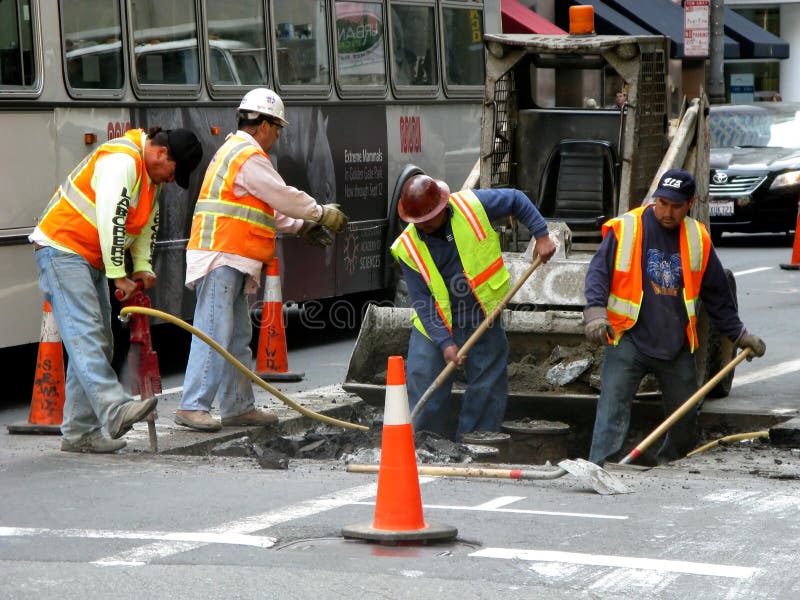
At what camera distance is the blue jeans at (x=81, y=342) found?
786 centimetres

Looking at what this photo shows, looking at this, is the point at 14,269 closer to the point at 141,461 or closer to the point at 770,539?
the point at 141,461

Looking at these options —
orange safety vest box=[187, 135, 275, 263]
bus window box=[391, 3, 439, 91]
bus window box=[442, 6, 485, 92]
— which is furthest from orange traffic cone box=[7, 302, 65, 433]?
bus window box=[442, 6, 485, 92]

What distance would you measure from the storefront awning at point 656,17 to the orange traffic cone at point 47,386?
23656mm

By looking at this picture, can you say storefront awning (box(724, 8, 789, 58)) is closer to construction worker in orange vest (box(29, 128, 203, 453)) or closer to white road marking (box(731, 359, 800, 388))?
white road marking (box(731, 359, 800, 388))

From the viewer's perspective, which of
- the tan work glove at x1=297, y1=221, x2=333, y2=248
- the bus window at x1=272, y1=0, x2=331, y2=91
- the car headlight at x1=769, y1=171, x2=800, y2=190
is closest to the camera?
the tan work glove at x1=297, y1=221, x2=333, y2=248

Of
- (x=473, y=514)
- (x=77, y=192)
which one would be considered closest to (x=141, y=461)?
(x=77, y=192)

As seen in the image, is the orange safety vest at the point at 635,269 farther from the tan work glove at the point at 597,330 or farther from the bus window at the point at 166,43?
the bus window at the point at 166,43

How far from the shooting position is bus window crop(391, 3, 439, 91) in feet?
43.7

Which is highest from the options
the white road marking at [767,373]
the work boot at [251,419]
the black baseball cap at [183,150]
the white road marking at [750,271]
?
the black baseball cap at [183,150]

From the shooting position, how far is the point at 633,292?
785 centimetres

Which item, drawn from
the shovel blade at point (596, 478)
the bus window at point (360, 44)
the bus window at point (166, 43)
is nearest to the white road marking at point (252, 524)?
the shovel blade at point (596, 478)

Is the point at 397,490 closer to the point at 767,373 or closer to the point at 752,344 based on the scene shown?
the point at 752,344

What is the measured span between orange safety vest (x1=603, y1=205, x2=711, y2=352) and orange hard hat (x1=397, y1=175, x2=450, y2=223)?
89 cm

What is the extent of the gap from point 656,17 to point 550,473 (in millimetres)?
26217
